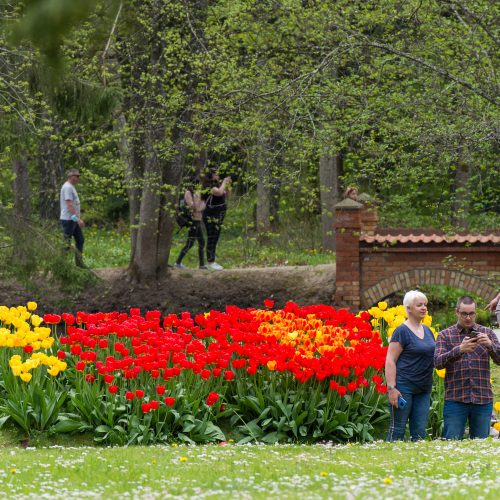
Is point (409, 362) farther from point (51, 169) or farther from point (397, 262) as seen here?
point (51, 169)

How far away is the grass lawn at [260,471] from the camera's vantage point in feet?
19.9

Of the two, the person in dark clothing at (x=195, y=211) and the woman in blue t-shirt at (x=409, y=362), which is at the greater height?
the person in dark clothing at (x=195, y=211)

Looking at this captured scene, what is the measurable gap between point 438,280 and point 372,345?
1037cm

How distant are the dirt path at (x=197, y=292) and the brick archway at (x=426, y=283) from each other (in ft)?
3.22

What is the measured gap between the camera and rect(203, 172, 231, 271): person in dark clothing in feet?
65.5

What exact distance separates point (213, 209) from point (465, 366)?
13.0 m

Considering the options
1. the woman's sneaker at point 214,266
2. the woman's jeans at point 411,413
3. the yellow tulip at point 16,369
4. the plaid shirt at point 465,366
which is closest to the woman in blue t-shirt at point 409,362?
the woman's jeans at point 411,413

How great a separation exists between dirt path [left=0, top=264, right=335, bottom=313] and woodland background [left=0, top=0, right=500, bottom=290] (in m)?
0.44

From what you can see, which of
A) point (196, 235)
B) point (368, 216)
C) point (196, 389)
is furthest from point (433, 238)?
point (196, 389)

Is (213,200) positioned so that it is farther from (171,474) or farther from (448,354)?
(171,474)

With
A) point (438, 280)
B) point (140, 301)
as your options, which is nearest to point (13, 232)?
point (140, 301)

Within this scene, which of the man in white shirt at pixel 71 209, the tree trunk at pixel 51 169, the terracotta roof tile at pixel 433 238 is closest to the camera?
the man in white shirt at pixel 71 209

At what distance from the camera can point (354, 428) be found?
10023 millimetres

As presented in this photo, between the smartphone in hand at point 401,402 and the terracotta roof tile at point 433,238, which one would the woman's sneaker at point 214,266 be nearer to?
the terracotta roof tile at point 433,238
